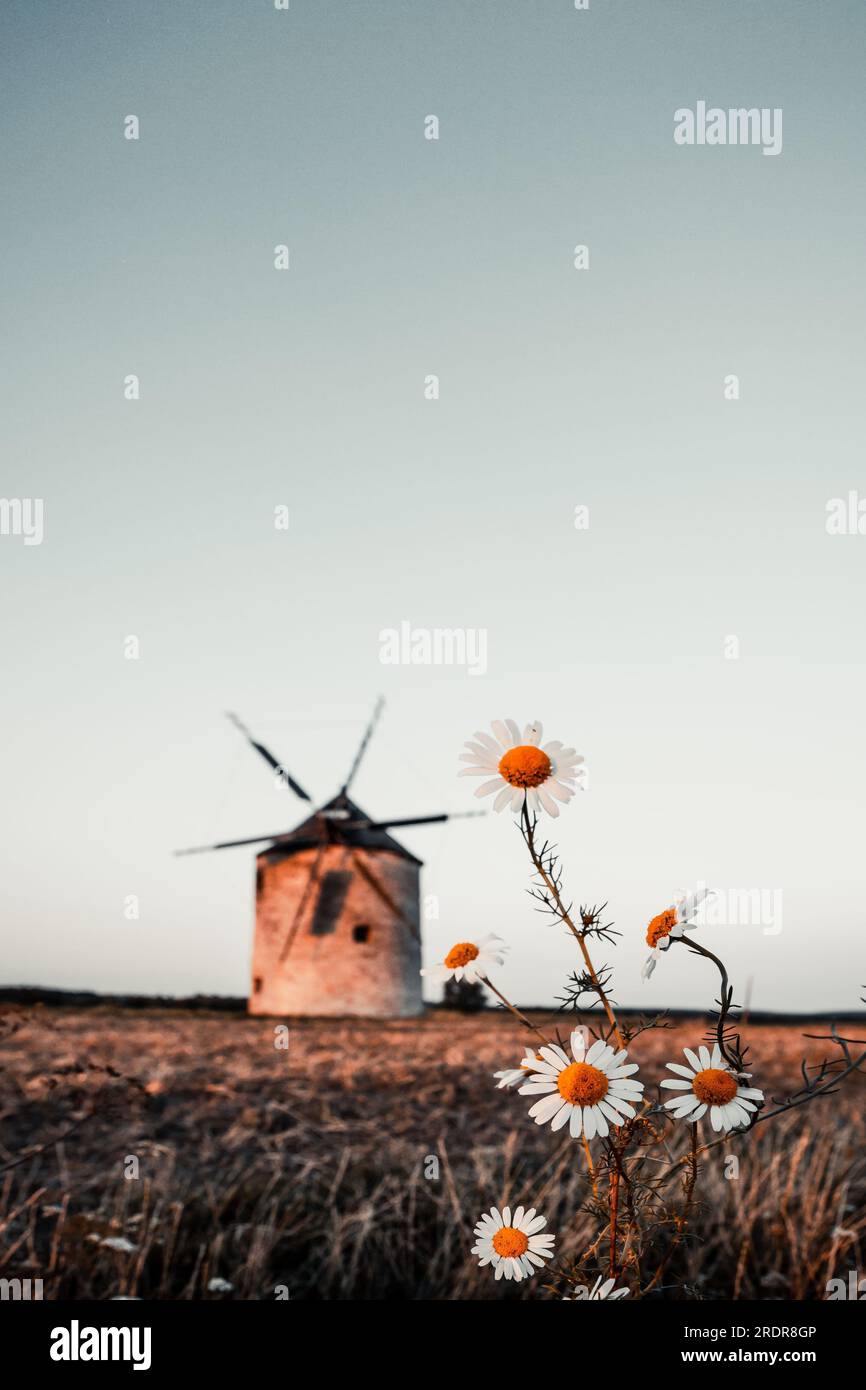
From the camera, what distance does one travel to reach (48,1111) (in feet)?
25.5

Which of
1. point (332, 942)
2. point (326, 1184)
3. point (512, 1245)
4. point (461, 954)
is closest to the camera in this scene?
point (512, 1245)

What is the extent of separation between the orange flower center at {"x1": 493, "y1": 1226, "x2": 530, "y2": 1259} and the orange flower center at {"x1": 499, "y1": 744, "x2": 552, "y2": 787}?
78 centimetres

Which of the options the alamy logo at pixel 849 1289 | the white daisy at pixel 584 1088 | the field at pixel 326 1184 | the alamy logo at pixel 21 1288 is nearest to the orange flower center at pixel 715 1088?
the white daisy at pixel 584 1088

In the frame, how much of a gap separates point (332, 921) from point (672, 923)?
27.8 metres

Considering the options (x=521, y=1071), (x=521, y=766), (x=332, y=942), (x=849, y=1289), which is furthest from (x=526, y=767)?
(x=332, y=942)

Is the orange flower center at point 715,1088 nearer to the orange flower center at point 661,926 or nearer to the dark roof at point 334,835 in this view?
the orange flower center at point 661,926

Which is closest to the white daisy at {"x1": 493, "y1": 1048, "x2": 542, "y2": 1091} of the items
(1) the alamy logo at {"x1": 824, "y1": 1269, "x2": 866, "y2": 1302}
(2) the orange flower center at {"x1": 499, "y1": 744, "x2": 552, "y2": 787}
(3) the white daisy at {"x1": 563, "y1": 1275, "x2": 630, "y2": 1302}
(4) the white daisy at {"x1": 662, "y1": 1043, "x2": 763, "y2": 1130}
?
(4) the white daisy at {"x1": 662, "y1": 1043, "x2": 763, "y2": 1130}

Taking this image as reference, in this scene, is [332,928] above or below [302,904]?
below

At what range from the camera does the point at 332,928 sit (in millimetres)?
28984
